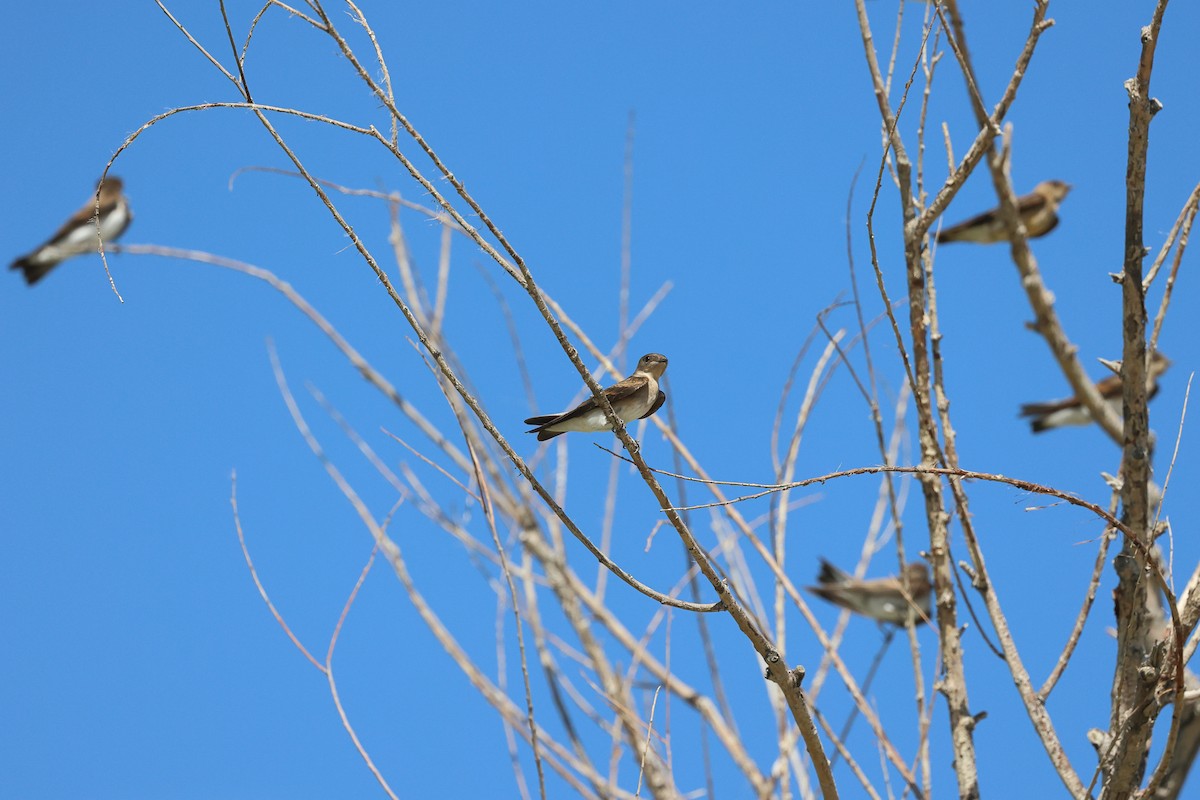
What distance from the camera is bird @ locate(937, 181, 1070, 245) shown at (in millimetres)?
9852

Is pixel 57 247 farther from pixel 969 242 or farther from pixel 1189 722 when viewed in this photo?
pixel 1189 722

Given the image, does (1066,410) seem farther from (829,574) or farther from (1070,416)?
(829,574)

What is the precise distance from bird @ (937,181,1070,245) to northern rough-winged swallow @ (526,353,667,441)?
578 centimetres

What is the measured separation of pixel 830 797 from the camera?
2504 millimetres

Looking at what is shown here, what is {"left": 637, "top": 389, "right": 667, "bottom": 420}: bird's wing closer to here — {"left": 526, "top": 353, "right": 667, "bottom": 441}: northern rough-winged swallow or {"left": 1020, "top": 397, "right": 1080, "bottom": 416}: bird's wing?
{"left": 526, "top": 353, "right": 667, "bottom": 441}: northern rough-winged swallow

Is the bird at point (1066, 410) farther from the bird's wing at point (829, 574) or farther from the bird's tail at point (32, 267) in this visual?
the bird's tail at point (32, 267)

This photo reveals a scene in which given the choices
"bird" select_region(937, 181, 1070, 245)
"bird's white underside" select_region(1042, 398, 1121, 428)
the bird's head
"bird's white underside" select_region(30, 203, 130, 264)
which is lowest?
the bird's head

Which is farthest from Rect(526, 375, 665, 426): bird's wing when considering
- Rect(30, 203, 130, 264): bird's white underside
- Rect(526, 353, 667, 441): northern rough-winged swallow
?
Rect(30, 203, 130, 264): bird's white underside

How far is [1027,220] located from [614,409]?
26.3ft

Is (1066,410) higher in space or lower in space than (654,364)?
higher

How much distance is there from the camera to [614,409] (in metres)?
3.86

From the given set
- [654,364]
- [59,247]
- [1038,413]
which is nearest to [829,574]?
[1038,413]

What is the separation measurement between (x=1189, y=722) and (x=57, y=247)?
13398 mm

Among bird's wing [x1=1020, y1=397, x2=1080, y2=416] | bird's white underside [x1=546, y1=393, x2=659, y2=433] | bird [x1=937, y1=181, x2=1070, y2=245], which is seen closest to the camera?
bird's white underside [x1=546, y1=393, x2=659, y2=433]
